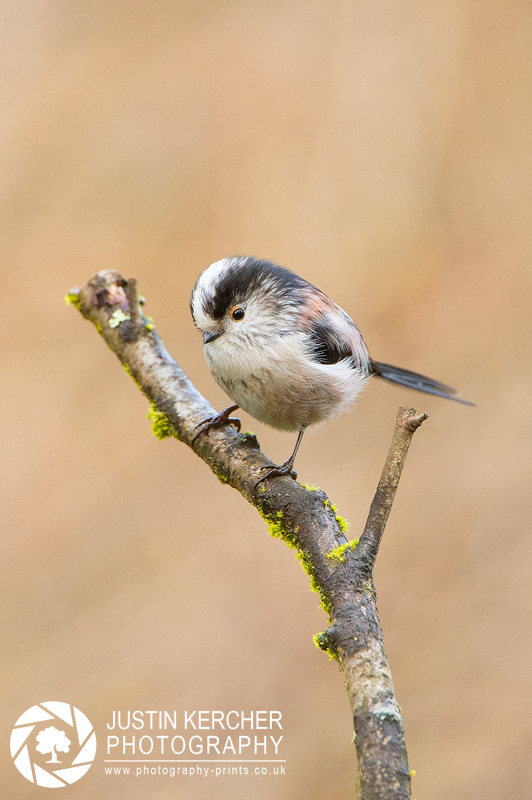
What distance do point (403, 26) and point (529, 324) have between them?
6.32 ft

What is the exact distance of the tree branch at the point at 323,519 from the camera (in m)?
1.11

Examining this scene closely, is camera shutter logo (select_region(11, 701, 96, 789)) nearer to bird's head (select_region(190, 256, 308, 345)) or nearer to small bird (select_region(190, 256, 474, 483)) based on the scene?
small bird (select_region(190, 256, 474, 483))

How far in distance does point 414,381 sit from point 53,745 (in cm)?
205

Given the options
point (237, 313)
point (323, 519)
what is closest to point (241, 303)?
point (237, 313)

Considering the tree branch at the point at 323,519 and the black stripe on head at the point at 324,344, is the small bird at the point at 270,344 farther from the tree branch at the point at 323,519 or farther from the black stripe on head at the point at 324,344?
the tree branch at the point at 323,519

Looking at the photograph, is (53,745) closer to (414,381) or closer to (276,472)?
(276,472)

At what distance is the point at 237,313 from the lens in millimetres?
2201

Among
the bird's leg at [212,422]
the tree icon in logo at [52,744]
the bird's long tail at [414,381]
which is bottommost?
the tree icon in logo at [52,744]

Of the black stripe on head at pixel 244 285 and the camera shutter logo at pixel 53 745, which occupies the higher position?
the black stripe on head at pixel 244 285

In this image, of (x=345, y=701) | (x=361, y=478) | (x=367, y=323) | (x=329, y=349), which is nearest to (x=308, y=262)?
(x=367, y=323)

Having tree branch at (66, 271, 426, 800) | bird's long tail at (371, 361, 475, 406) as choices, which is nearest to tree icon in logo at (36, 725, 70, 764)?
tree branch at (66, 271, 426, 800)

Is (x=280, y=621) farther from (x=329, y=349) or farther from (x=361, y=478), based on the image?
(x=329, y=349)

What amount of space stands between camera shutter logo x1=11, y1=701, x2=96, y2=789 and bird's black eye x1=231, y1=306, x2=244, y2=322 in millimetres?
1821

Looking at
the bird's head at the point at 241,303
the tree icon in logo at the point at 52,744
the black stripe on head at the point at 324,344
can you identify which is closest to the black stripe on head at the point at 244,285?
the bird's head at the point at 241,303
